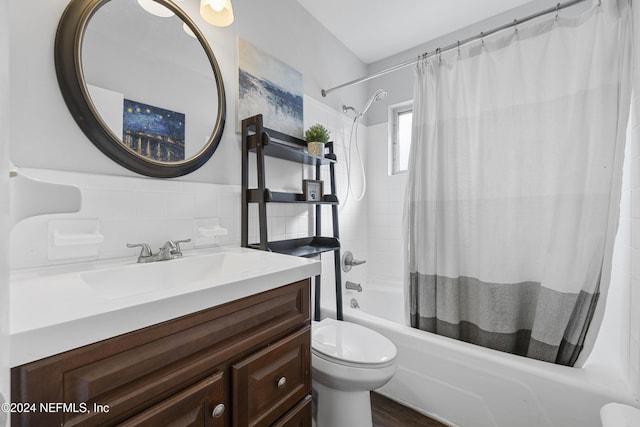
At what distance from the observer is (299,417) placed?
0.84 metres

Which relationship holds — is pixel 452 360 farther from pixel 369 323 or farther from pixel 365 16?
pixel 365 16

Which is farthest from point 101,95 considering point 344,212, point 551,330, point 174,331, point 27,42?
point 551,330

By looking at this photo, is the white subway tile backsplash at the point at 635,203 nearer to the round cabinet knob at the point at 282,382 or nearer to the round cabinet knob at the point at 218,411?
the round cabinet knob at the point at 282,382

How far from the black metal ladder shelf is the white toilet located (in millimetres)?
389

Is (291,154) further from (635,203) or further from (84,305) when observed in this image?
(635,203)

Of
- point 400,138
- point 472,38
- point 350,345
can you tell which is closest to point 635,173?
point 472,38

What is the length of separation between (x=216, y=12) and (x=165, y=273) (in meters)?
1.12

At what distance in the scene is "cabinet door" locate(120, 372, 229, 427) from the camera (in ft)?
1.69

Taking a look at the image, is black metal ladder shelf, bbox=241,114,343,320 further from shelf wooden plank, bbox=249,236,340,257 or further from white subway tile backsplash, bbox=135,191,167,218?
white subway tile backsplash, bbox=135,191,167,218

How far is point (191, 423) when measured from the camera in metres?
0.57

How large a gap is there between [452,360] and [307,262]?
0.98 meters

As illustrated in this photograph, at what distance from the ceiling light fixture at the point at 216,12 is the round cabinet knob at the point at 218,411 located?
1.42 metres

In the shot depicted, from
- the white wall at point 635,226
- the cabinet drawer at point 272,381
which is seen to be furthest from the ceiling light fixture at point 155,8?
the white wall at point 635,226

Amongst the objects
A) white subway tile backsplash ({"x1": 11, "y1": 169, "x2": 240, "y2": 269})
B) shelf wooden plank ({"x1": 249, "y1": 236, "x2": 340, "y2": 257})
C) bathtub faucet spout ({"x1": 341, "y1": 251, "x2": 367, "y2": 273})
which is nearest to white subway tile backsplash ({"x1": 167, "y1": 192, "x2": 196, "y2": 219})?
white subway tile backsplash ({"x1": 11, "y1": 169, "x2": 240, "y2": 269})
